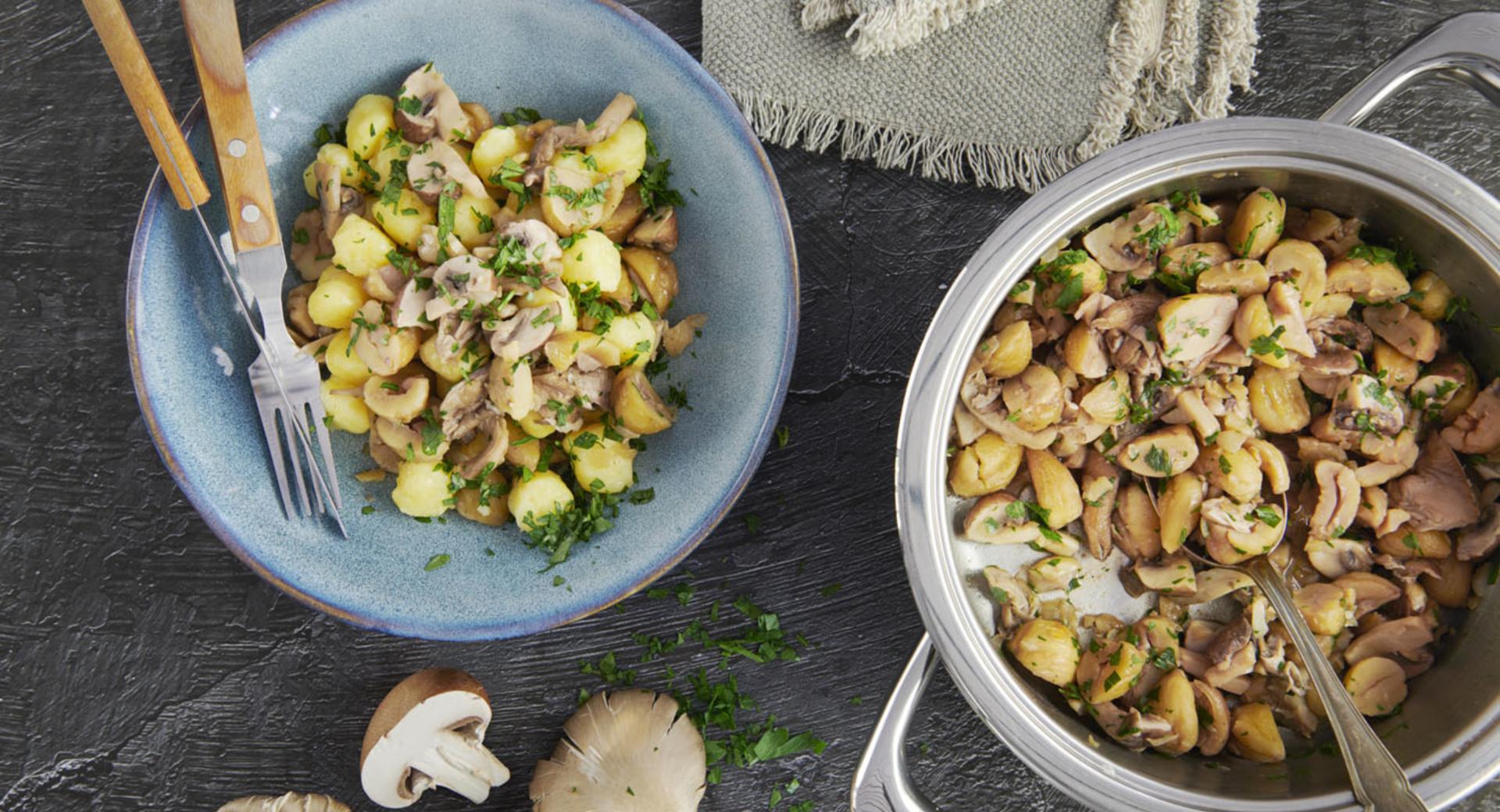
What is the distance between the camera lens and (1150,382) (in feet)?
4.51

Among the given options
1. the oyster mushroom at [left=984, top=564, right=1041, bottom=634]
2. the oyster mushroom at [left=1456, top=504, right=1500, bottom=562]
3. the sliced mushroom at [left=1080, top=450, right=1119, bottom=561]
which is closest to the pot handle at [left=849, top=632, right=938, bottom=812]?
the oyster mushroom at [left=984, top=564, right=1041, bottom=634]

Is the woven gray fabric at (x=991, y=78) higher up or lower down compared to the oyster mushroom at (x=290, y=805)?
higher up

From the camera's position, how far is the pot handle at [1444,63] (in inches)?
51.0

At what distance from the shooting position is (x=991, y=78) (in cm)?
164

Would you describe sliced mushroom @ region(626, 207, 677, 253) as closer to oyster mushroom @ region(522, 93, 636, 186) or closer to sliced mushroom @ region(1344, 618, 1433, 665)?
oyster mushroom @ region(522, 93, 636, 186)

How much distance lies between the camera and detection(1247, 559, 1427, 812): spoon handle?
1.22 m

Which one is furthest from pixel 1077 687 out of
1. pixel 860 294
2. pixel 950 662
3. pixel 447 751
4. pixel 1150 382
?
pixel 447 751

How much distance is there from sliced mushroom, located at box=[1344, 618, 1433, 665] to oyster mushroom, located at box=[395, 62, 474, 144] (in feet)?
5.10

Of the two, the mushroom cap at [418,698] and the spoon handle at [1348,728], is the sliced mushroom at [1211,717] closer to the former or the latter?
the spoon handle at [1348,728]

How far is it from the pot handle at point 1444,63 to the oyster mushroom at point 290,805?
1.87 m

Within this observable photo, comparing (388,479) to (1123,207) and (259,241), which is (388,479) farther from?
(1123,207)

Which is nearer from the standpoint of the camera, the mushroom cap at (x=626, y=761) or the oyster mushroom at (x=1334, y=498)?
the oyster mushroom at (x=1334, y=498)

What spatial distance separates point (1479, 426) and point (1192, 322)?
17.2 inches

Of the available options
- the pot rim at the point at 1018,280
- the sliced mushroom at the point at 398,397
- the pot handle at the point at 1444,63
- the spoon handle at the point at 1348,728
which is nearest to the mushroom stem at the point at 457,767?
the sliced mushroom at the point at 398,397
